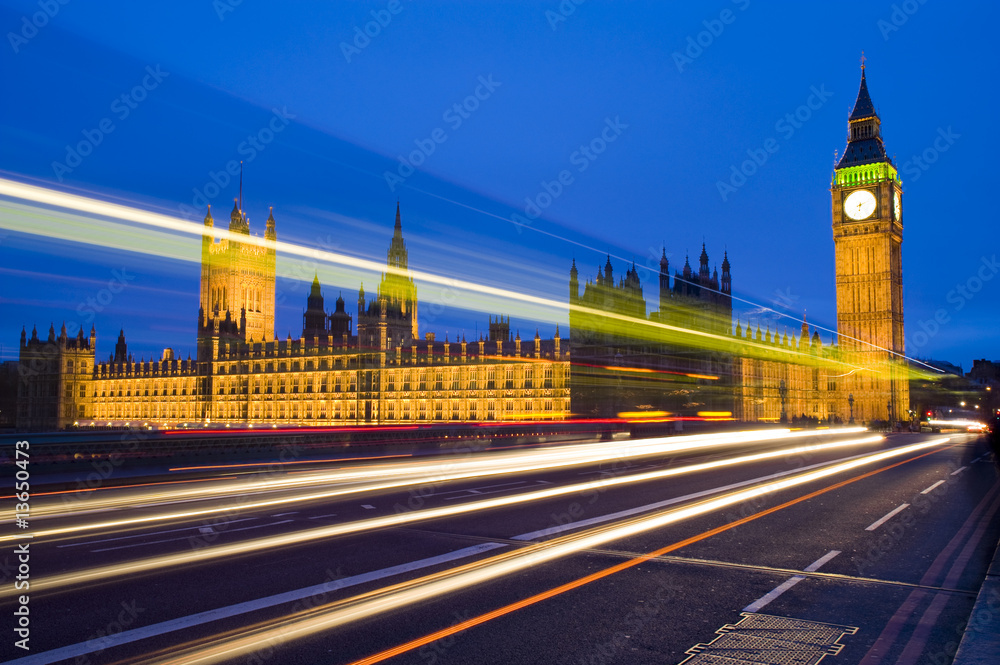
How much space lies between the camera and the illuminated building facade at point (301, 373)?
78000mm

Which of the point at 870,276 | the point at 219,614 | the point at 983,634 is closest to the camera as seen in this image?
the point at 983,634

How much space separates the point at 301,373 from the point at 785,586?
299 feet

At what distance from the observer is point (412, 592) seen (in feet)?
24.4

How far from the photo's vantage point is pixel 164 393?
110438 millimetres

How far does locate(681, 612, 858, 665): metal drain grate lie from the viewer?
18.4 feet

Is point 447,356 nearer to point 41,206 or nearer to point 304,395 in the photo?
point 304,395

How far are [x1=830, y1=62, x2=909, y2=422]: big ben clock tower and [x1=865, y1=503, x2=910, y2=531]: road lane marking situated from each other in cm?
9741

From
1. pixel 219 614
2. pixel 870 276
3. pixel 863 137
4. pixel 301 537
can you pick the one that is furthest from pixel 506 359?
pixel 863 137

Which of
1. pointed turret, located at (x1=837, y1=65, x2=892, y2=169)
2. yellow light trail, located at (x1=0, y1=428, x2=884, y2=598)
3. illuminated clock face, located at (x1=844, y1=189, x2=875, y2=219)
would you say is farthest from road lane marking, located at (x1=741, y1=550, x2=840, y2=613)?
pointed turret, located at (x1=837, y1=65, x2=892, y2=169)

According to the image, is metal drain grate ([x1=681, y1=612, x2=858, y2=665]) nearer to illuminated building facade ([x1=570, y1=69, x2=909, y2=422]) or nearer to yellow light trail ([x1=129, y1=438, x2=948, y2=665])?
yellow light trail ([x1=129, y1=438, x2=948, y2=665])

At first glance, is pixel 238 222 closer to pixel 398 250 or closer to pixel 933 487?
pixel 398 250

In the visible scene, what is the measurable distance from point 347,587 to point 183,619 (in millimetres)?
1695

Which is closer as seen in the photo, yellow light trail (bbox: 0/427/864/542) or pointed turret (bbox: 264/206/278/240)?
yellow light trail (bbox: 0/427/864/542)

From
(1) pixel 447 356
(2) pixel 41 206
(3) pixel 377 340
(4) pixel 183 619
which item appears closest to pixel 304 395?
(3) pixel 377 340
